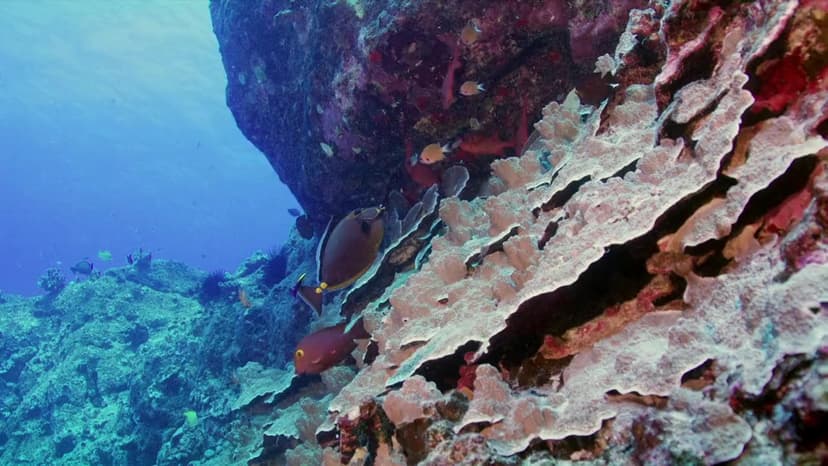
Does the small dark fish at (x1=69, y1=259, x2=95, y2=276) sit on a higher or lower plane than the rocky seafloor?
higher

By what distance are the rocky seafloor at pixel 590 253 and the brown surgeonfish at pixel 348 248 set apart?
37cm

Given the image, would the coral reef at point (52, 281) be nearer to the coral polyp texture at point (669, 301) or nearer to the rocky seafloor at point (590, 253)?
the rocky seafloor at point (590, 253)

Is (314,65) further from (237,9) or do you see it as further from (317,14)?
(237,9)

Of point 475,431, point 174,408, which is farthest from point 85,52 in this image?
point 475,431

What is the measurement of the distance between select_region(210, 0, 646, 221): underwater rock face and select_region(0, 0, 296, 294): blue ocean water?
62.3ft

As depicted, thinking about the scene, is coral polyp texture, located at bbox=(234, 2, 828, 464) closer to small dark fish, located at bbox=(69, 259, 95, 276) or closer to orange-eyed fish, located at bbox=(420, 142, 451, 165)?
orange-eyed fish, located at bbox=(420, 142, 451, 165)

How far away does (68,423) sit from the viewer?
1148 cm

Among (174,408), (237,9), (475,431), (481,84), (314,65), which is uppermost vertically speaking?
(237,9)

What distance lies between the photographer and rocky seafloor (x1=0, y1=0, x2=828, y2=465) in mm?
1141

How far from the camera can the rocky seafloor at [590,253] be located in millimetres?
1141

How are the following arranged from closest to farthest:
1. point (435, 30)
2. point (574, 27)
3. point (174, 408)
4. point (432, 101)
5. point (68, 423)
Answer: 1. point (574, 27)
2. point (435, 30)
3. point (432, 101)
4. point (174, 408)
5. point (68, 423)

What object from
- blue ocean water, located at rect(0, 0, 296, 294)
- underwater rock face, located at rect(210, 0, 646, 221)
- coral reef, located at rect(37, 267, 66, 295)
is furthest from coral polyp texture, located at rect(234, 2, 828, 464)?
blue ocean water, located at rect(0, 0, 296, 294)

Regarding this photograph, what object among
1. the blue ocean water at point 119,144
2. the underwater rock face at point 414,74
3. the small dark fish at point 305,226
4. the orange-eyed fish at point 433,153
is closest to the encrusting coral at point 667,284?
the underwater rock face at point 414,74

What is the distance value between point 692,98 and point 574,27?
2513 millimetres
